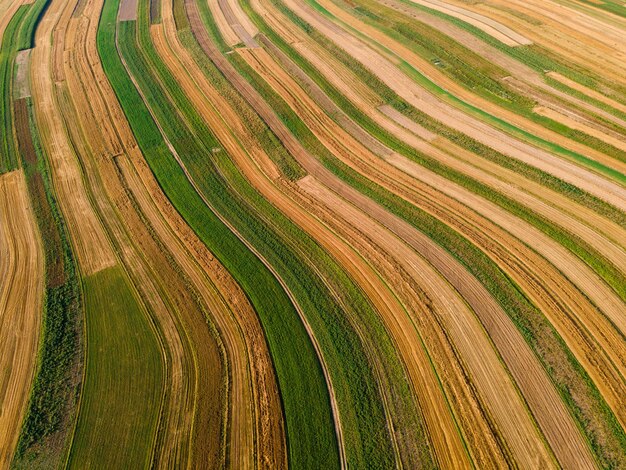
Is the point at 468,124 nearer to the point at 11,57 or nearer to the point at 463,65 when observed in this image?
the point at 463,65

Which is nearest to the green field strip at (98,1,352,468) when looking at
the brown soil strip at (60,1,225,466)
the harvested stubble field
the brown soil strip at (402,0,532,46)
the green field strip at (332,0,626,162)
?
the harvested stubble field

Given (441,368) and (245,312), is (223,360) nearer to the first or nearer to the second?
(245,312)

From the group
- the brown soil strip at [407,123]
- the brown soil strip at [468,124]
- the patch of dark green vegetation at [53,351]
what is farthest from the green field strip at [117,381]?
the brown soil strip at [468,124]

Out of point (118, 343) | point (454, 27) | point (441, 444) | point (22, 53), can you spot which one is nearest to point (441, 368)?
point (441, 444)

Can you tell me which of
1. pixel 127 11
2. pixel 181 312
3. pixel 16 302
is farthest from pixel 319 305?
pixel 127 11

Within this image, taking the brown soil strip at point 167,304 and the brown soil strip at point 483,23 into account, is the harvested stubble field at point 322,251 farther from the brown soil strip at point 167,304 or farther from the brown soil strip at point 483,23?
the brown soil strip at point 483,23

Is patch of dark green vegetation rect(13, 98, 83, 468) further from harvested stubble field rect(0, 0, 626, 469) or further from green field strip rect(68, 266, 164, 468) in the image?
green field strip rect(68, 266, 164, 468)
